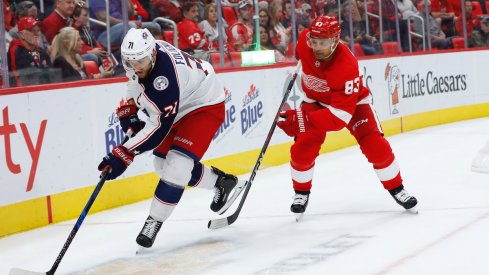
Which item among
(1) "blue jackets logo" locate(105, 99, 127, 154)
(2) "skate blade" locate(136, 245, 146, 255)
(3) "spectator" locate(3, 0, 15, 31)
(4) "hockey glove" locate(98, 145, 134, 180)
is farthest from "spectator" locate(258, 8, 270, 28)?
(4) "hockey glove" locate(98, 145, 134, 180)

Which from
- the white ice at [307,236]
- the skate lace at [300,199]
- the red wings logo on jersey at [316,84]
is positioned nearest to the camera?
the white ice at [307,236]

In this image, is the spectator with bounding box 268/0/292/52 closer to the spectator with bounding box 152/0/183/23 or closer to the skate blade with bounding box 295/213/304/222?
the spectator with bounding box 152/0/183/23

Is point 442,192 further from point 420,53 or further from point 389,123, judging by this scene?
point 420,53

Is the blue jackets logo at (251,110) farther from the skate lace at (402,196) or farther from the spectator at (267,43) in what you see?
the skate lace at (402,196)

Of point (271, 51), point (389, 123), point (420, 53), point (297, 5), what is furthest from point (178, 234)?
point (420, 53)

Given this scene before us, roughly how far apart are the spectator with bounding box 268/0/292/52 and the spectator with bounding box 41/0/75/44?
2.76 meters

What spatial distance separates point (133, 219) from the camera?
559cm

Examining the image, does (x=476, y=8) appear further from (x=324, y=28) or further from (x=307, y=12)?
(x=324, y=28)

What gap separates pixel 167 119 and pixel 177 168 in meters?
0.25

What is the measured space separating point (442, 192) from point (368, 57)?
3.99 metres

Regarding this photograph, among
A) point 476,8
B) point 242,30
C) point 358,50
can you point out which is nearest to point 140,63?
point 242,30

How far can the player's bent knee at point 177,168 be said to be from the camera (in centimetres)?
441

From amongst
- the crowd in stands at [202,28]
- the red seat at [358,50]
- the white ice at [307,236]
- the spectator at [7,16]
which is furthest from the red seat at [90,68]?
the red seat at [358,50]

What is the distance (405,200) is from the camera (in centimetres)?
502
